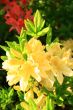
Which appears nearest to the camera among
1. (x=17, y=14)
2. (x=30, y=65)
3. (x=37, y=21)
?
(x=30, y=65)

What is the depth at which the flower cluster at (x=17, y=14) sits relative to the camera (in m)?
3.09

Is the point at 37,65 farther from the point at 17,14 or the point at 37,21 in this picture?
the point at 17,14

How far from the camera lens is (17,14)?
3189 mm

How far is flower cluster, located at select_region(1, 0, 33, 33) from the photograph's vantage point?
309 cm

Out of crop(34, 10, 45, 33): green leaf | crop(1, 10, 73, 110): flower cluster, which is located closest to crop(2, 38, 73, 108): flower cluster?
crop(1, 10, 73, 110): flower cluster

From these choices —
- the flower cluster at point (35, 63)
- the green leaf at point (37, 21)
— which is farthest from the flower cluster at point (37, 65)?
the green leaf at point (37, 21)

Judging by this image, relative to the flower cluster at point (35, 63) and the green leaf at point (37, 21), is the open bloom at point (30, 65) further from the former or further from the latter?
the green leaf at point (37, 21)

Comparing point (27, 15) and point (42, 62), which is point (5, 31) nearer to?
point (27, 15)

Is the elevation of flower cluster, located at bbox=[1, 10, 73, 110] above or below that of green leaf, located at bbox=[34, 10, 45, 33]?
below

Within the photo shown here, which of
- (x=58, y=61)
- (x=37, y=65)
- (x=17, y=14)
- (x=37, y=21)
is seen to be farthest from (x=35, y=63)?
(x=17, y=14)

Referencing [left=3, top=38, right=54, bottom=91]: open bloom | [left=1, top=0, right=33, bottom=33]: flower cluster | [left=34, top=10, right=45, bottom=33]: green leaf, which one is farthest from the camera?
[left=1, top=0, right=33, bottom=33]: flower cluster

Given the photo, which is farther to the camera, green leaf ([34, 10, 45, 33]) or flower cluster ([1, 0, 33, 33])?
flower cluster ([1, 0, 33, 33])

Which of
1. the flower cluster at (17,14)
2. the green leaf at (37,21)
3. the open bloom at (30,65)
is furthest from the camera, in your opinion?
the flower cluster at (17,14)

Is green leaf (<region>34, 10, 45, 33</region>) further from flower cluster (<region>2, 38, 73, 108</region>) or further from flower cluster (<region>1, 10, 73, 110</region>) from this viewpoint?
flower cluster (<region>2, 38, 73, 108</region>)
